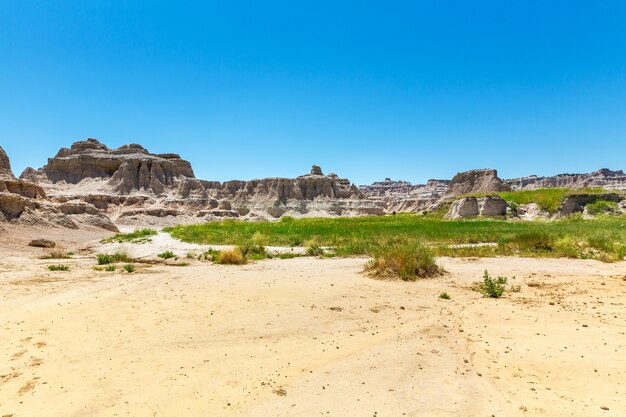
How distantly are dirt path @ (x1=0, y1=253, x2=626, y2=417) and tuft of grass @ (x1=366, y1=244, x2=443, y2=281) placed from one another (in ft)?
1.95

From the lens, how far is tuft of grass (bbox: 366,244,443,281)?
10.6 meters

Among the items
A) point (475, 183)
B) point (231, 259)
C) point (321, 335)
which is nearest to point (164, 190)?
point (475, 183)

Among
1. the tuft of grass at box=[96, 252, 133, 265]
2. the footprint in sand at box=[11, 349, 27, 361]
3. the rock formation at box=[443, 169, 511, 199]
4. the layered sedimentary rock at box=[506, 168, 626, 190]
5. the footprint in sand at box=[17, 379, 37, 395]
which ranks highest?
the layered sedimentary rock at box=[506, 168, 626, 190]

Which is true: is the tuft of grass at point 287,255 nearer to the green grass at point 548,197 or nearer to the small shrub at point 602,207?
the small shrub at point 602,207

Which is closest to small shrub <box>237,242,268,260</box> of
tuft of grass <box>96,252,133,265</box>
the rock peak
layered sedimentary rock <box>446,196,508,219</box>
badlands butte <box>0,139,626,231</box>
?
tuft of grass <box>96,252,133,265</box>

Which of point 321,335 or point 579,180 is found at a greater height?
point 579,180

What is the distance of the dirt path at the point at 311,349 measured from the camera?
159 inches

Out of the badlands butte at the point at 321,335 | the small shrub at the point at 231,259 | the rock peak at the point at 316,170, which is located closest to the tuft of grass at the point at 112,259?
the badlands butte at the point at 321,335

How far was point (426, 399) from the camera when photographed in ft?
13.3

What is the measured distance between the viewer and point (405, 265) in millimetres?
10703

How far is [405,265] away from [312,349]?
5.79 metres

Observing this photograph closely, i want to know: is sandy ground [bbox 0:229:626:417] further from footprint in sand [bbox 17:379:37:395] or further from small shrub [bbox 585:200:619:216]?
small shrub [bbox 585:200:619:216]

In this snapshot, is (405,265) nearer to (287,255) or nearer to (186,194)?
(287,255)

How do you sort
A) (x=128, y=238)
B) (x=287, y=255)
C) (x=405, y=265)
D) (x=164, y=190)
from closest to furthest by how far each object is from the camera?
(x=405, y=265), (x=287, y=255), (x=128, y=238), (x=164, y=190)
